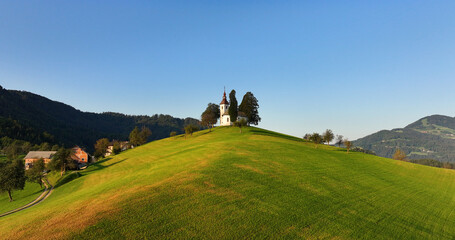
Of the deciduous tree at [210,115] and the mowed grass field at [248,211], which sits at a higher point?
the deciduous tree at [210,115]

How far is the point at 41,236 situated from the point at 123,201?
531 centimetres

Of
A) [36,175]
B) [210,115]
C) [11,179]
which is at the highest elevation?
[210,115]

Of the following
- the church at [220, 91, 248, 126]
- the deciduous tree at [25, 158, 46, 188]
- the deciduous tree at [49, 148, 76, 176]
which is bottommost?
the deciduous tree at [25, 158, 46, 188]

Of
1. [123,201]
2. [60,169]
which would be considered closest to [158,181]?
[123,201]

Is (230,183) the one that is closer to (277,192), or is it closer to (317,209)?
(277,192)

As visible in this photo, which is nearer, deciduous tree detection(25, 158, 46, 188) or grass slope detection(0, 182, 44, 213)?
grass slope detection(0, 182, 44, 213)

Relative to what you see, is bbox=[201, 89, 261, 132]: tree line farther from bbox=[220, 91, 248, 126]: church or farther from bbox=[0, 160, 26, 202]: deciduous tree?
bbox=[0, 160, 26, 202]: deciduous tree

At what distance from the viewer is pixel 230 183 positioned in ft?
70.0

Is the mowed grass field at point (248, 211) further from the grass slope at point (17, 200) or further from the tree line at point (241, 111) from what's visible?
the tree line at point (241, 111)

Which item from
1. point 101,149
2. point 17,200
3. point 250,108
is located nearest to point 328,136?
point 250,108

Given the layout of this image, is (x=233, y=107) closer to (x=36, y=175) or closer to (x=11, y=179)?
(x=36, y=175)

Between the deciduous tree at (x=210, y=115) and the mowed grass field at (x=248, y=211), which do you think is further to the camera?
the deciduous tree at (x=210, y=115)

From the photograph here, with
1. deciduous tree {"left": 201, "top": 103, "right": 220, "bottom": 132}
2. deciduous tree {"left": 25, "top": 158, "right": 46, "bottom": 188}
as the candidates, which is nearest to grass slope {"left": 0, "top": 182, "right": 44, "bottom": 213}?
deciduous tree {"left": 25, "top": 158, "right": 46, "bottom": 188}

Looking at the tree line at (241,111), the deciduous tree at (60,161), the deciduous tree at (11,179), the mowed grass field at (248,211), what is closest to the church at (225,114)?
the tree line at (241,111)
